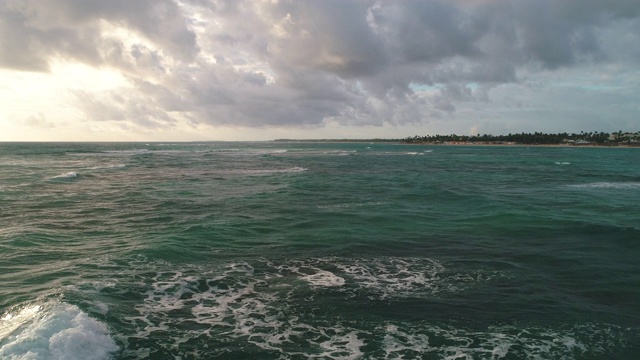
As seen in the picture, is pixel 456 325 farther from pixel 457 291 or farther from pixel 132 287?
pixel 132 287

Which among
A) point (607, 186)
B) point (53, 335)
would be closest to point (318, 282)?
point (53, 335)

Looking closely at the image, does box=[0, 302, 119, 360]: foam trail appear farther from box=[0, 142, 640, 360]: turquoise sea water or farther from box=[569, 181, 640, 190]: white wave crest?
box=[569, 181, 640, 190]: white wave crest

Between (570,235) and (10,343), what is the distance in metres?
20.9

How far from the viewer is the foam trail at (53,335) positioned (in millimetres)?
8484

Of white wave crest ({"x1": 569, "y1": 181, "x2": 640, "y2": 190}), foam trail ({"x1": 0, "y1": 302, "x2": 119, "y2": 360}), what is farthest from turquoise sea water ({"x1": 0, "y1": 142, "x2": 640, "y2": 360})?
white wave crest ({"x1": 569, "y1": 181, "x2": 640, "y2": 190})

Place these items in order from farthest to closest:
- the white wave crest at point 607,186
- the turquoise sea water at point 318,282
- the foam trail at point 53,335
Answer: the white wave crest at point 607,186 < the turquoise sea water at point 318,282 < the foam trail at point 53,335

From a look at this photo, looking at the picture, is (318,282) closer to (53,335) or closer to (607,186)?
(53,335)

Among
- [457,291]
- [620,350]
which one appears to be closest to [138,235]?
[457,291]

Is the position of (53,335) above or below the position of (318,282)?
above

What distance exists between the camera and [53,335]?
9.01 meters

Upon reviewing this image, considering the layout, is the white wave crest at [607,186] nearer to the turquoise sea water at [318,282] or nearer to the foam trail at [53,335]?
the turquoise sea water at [318,282]

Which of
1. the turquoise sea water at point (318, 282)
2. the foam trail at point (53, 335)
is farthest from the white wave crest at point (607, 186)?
the foam trail at point (53, 335)

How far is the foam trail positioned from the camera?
27.8ft

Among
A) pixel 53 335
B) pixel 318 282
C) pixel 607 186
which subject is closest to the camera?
pixel 53 335
